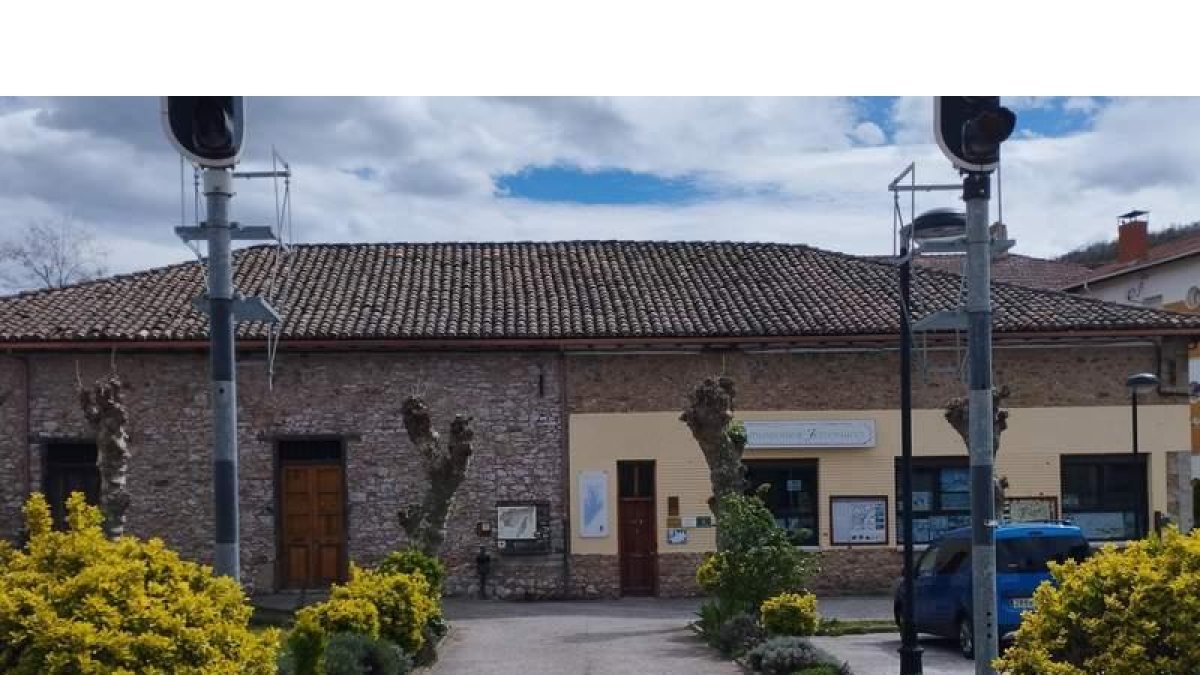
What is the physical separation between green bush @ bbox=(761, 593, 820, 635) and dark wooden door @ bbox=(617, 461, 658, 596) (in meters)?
7.72

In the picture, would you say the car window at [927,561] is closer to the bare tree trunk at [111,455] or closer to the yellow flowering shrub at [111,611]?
the yellow flowering shrub at [111,611]

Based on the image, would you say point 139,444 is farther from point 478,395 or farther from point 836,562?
point 836,562

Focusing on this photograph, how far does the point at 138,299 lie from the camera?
77.0 feet

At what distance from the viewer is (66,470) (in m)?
22.0

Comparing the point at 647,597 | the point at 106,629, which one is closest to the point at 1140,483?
the point at 647,597

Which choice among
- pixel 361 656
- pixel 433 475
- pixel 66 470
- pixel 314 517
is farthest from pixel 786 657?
pixel 66 470

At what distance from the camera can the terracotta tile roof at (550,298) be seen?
21.9 meters

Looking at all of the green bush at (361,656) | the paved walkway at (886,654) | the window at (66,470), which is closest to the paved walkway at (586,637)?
the paved walkway at (886,654)

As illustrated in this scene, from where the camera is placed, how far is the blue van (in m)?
14.4

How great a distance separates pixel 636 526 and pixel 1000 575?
8.67 m

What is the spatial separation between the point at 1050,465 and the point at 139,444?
628 inches

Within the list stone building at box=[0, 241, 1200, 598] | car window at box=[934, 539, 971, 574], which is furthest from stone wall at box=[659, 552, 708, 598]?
car window at box=[934, 539, 971, 574]

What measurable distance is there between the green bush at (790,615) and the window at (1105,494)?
32.4 ft

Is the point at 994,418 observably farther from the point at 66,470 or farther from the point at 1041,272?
the point at 1041,272
